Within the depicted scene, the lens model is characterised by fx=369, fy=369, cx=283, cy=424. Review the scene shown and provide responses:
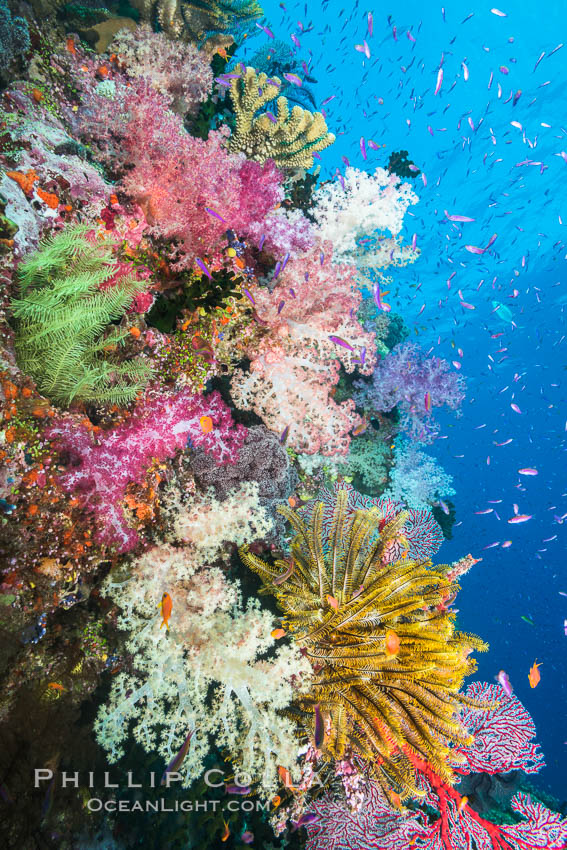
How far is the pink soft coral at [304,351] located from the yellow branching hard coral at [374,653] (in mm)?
1443

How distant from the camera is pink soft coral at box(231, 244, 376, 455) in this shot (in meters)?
4.61

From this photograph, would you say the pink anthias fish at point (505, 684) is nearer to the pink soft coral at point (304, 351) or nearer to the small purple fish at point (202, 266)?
the pink soft coral at point (304, 351)

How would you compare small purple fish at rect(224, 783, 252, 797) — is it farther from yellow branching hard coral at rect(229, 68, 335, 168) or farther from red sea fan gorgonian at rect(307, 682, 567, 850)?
yellow branching hard coral at rect(229, 68, 335, 168)

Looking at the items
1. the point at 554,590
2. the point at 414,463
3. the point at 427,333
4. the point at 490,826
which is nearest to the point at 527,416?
the point at 427,333

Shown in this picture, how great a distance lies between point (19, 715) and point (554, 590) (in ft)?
194

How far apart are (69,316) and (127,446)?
117cm

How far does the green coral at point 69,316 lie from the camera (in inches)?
109

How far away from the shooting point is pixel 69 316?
8.98 feet

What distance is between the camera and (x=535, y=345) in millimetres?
39750

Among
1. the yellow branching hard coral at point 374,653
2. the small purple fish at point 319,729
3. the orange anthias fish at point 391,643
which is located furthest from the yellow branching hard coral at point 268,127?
the small purple fish at point 319,729

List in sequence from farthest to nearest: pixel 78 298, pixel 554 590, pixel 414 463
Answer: pixel 554 590, pixel 414 463, pixel 78 298

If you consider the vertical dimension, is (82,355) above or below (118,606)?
above

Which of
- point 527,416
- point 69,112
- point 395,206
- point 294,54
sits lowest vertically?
point 69,112

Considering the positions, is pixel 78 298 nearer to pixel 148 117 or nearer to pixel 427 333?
pixel 148 117
